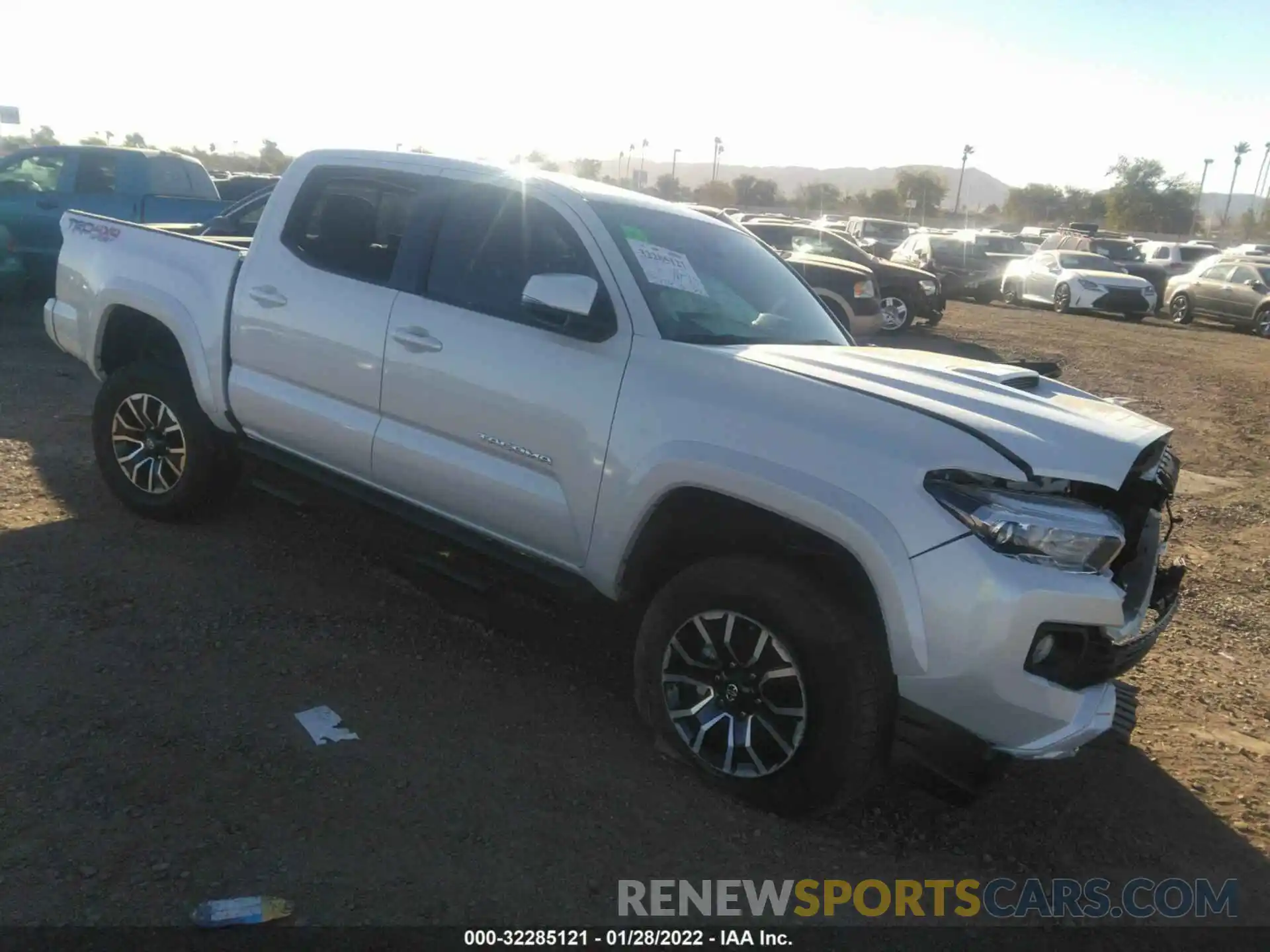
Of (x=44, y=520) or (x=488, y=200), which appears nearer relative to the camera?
(x=488, y=200)

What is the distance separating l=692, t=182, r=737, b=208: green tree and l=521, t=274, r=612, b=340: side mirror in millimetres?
71825

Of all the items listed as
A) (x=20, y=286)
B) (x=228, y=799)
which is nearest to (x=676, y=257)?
(x=228, y=799)

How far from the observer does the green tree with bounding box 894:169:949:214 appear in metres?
83.6

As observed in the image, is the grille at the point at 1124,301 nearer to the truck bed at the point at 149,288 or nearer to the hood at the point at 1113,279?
the hood at the point at 1113,279

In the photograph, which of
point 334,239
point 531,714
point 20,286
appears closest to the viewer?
point 531,714

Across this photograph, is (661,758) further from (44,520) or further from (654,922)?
(44,520)

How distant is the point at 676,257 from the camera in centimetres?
392

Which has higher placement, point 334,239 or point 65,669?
point 334,239

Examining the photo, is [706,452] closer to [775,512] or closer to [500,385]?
[775,512]

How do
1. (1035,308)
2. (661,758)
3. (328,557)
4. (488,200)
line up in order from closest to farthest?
(661,758), (488,200), (328,557), (1035,308)

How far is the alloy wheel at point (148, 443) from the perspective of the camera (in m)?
5.00

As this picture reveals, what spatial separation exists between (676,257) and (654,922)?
2335 mm

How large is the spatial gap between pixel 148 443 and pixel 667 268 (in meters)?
2.88

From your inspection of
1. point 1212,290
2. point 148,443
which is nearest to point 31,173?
point 148,443
